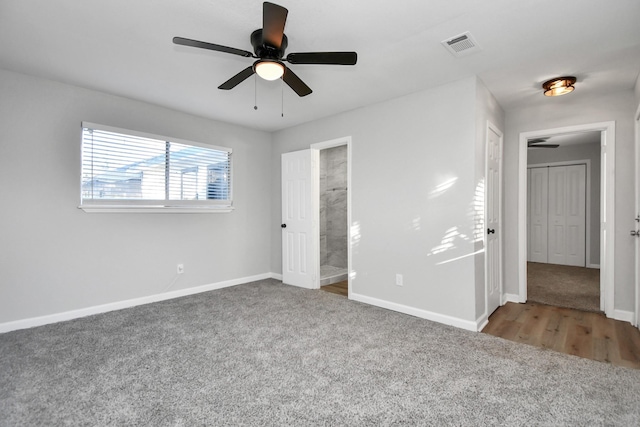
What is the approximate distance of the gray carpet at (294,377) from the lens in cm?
173

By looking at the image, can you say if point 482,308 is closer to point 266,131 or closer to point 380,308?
point 380,308

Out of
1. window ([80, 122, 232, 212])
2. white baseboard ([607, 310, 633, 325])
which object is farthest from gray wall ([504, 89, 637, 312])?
window ([80, 122, 232, 212])

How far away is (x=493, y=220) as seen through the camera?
11.5 feet

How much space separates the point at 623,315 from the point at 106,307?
5.71 metres

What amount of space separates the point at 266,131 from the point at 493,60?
346 cm

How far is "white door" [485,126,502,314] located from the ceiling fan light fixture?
241 cm

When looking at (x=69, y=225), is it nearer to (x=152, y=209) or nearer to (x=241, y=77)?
(x=152, y=209)

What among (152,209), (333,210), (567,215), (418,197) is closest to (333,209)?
(333,210)

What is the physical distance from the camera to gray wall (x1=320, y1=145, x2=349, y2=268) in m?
5.85

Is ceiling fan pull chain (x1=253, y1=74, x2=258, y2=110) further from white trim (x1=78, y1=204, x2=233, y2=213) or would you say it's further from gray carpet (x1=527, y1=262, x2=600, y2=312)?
gray carpet (x1=527, y1=262, x2=600, y2=312)

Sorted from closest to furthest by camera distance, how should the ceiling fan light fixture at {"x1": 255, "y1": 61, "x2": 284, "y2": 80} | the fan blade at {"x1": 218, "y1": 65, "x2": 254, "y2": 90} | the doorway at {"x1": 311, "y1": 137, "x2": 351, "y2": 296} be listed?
the ceiling fan light fixture at {"x1": 255, "y1": 61, "x2": 284, "y2": 80} < the fan blade at {"x1": 218, "y1": 65, "x2": 254, "y2": 90} < the doorway at {"x1": 311, "y1": 137, "x2": 351, "y2": 296}

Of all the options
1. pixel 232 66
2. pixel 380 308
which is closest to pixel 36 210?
pixel 232 66

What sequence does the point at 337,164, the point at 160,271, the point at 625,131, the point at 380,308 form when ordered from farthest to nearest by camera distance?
the point at 337,164, the point at 160,271, the point at 380,308, the point at 625,131

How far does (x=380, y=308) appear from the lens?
11.8 ft
